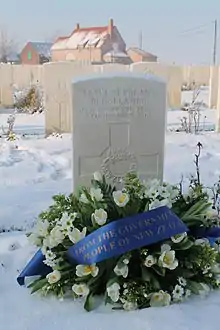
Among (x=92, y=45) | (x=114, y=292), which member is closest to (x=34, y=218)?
(x=114, y=292)

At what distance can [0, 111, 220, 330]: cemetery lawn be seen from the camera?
2.20m

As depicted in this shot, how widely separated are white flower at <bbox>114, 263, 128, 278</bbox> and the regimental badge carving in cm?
137

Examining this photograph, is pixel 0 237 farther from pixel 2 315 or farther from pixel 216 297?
pixel 216 297

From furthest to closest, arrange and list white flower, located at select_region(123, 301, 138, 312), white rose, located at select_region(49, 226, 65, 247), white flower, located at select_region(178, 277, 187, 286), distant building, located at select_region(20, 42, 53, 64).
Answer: distant building, located at select_region(20, 42, 53, 64), white rose, located at select_region(49, 226, 65, 247), white flower, located at select_region(178, 277, 187, 286), white flower, located at select_region(123, 301, 138, 312)

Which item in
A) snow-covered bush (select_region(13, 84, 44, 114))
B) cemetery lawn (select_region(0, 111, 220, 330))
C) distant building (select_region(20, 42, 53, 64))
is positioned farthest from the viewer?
distant building (select_region(20, 42, 53, 64))

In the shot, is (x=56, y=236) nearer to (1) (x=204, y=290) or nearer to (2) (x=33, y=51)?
(1) (x=204, y=290)

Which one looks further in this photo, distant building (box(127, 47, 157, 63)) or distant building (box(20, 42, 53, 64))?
distant building (box(20, 42, 53, 64))

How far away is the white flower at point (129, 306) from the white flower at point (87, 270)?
0.21 m

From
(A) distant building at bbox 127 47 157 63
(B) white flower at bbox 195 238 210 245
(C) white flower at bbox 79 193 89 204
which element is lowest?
(B) white flower at bbox 195 238 210 245

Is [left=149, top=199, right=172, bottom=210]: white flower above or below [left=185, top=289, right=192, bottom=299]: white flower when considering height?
above

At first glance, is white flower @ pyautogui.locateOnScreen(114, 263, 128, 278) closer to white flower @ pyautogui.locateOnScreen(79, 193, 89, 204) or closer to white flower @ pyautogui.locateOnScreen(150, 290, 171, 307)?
white flower @ pyautogui.locateOnScreen(150, 290, 171, 307)

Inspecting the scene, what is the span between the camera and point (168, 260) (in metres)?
2.40

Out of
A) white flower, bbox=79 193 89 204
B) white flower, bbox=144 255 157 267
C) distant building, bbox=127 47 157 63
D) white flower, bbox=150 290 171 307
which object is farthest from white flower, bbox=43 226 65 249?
distant building, bbox=127 47 157 63

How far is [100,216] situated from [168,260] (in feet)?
1.39
